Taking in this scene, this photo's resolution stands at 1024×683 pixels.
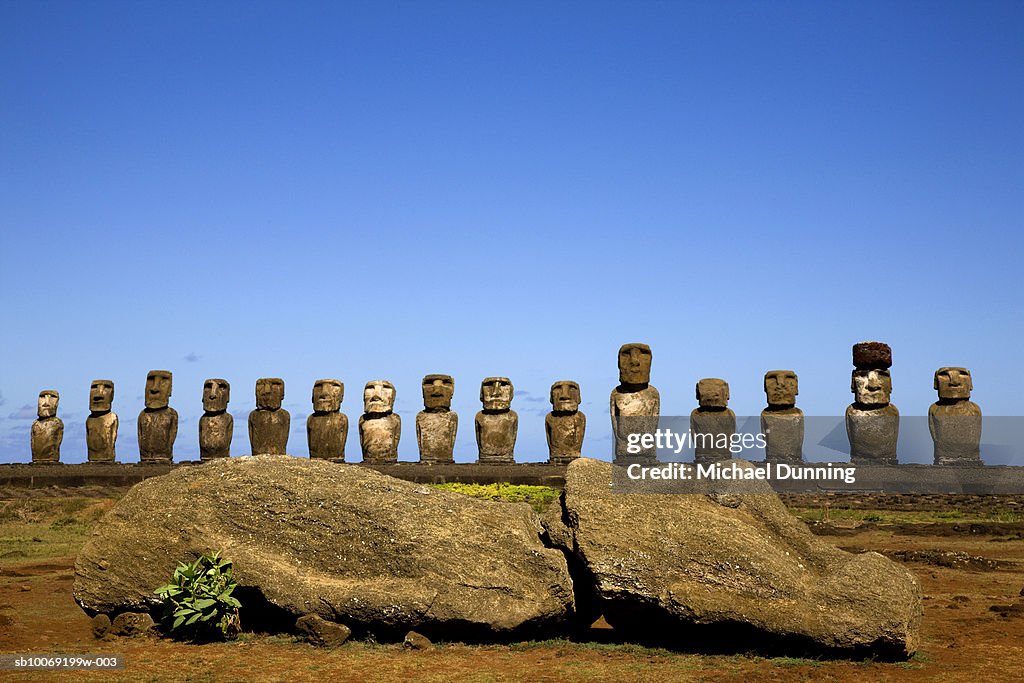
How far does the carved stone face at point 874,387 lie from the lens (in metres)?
25.5

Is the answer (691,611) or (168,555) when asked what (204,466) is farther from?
(691,611)

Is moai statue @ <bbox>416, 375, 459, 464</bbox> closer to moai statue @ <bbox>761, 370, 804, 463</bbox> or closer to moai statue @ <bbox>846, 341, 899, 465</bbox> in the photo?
moai statue @ <bbox>761, 370, 804, 463</bbox>

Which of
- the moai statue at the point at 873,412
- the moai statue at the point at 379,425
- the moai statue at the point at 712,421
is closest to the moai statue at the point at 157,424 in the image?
the moai statue at the point at 379,425

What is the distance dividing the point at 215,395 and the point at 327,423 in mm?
3307

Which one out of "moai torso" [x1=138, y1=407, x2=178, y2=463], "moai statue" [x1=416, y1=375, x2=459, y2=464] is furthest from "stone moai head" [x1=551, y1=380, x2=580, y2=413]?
"moai torso" [x1=138, y1=407, x2=178, y2=463]

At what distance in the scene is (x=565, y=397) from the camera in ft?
83.5

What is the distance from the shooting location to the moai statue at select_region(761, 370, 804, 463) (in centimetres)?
2545

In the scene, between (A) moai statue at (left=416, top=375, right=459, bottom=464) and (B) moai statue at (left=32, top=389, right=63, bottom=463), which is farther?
(B) moai statue at (left=32, top=389, right=63, bottom=463)

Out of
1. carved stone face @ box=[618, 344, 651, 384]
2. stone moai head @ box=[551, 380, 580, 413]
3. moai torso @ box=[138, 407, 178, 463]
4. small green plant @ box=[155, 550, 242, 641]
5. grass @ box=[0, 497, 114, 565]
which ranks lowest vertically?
grass @ box=[0, 497, 114, 565]

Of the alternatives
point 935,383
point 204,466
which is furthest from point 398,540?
point 935,383

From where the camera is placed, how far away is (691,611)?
8781mm

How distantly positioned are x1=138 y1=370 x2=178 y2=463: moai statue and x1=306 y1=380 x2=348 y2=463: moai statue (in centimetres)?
400

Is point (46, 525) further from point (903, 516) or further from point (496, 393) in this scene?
point (903, 516)

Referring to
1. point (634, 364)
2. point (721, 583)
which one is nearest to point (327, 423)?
point (634, 364)
